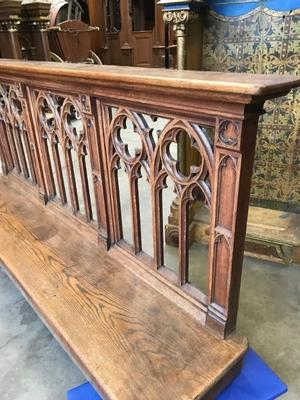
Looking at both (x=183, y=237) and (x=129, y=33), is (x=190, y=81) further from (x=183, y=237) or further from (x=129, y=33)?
(x=129, y=33)

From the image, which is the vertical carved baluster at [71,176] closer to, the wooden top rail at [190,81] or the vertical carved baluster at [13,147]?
the wooden top rail at [190,81]

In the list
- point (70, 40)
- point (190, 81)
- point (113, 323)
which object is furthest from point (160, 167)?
point (70, 40)

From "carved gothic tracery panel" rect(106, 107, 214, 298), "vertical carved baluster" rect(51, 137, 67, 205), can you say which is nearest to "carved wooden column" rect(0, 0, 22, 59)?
"vertical carved baluster" rect(51, 137, 67, 205)

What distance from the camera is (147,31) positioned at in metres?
7.53

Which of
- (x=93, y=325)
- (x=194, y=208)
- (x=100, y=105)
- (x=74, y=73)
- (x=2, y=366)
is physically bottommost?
(x=2, y=366)

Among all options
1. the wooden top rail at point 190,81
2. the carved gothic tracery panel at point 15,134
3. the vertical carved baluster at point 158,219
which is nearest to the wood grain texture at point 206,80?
the wooden top rail at point 190,81

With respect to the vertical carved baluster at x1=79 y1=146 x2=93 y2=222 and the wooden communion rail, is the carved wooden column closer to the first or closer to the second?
the wooden communion rail

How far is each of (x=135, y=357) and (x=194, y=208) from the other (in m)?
1.17

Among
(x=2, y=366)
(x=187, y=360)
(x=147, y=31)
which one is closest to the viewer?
(x=187, y=360)

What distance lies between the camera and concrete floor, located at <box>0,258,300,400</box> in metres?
1.25

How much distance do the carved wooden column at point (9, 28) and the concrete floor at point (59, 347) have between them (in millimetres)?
2867

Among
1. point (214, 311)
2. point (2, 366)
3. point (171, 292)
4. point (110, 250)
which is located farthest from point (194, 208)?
point (2, 366)

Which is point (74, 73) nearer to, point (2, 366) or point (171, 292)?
point (171, 292)

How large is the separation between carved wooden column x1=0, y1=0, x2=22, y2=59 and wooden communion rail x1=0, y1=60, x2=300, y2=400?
2.48m
